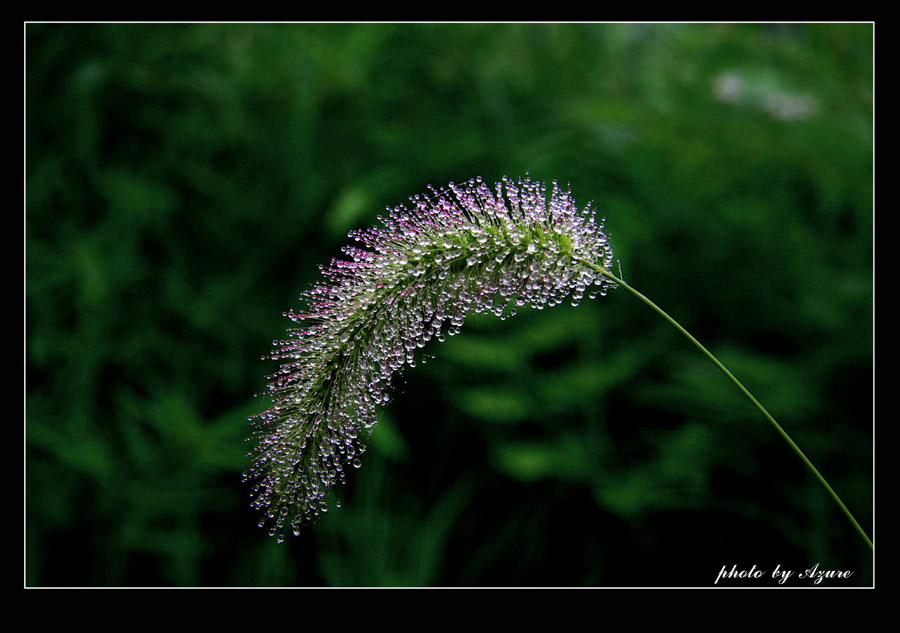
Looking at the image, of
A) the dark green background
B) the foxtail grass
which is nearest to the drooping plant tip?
the foxtail grass

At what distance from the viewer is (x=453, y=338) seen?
1.96 meters

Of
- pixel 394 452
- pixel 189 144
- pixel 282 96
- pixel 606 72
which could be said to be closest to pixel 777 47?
pixel 606 72

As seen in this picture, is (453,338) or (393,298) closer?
(393,298)

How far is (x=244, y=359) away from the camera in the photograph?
1999 millimetres

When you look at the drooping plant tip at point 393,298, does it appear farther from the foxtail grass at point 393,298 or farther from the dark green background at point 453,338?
the dark green background at point 453,338

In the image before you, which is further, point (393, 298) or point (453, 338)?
point (453, 338)

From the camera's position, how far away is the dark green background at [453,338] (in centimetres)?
191

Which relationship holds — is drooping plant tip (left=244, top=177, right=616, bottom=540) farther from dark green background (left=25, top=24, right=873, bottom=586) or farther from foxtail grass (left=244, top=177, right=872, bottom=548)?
dark green background (left=25, top=24, right=873, bottom=586)

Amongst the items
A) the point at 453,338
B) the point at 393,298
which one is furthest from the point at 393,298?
the point at 453,338

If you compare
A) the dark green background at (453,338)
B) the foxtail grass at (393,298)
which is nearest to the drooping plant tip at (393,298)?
the foxtail grass at (393,298)

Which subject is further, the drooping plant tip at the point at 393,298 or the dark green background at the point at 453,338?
the dark green background at the point at 453,338

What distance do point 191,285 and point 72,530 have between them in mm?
748

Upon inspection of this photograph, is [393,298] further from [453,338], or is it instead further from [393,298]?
[453,338]

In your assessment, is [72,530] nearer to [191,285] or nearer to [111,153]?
[191,285]
